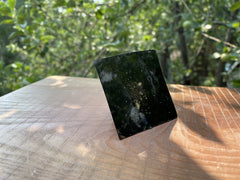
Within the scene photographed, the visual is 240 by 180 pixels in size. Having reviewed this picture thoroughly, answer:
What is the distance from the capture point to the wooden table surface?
36cm

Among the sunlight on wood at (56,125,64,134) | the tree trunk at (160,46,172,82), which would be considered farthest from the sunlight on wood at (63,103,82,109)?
the tree trunk at (160,46,172,82)

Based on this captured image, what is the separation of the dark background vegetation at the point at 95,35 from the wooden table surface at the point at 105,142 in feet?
1.47

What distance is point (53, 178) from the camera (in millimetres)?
337

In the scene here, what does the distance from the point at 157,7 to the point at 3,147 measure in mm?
2170

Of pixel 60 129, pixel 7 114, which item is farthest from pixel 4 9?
pixel 60 129

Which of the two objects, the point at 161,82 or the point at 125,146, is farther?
the point at 161,82

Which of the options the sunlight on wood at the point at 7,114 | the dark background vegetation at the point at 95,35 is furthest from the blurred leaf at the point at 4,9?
the sunlight on wood at the point at 7,114

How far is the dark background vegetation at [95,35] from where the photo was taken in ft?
4.07

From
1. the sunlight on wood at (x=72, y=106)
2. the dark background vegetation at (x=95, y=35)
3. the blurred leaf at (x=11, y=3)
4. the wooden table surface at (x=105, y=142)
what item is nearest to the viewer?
the wooden table surface at (x=105, y=142)

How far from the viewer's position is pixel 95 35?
1973 mm

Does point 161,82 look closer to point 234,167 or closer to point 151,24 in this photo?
point 234,167

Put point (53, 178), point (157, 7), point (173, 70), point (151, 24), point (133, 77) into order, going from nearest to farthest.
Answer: point (53, 178) → point (133, 77) → point (157, 7) → point (151, 24) → point (173, 70)

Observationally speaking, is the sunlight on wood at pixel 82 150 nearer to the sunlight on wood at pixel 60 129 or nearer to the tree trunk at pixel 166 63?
the sunlight on wood at pixel 60 129

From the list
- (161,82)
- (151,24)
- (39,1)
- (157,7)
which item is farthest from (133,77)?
(151,24)
